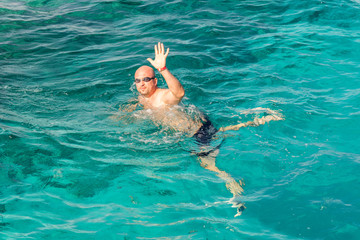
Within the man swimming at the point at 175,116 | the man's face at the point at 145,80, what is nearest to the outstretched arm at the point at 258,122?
the man swimming at the point at 175,116

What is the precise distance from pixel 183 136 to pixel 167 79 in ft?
4.16

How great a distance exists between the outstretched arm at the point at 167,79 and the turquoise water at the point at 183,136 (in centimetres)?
67

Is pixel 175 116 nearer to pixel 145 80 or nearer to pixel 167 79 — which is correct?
pixel 145 80

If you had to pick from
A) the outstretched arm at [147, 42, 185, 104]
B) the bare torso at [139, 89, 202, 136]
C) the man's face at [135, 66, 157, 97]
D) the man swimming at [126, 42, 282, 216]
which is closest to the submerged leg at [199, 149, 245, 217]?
the man swimming at [126, 42, 282, 216]

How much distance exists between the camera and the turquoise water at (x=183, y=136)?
5.50m

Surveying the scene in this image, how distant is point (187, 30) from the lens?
12891 mm

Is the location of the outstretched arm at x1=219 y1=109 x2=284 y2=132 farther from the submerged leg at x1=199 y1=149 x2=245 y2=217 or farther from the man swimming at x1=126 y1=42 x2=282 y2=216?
the submerged leg at x1=199 y1=149 x2=245 y2=217

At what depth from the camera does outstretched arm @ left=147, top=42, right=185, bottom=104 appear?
6434 mm

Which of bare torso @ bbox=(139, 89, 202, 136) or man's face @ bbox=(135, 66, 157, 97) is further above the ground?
man's face @ bbox=(135, 66, 157, 97)

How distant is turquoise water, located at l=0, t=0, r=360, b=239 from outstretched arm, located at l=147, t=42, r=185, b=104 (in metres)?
0.67

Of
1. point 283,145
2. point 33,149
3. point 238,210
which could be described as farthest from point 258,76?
point 33,149

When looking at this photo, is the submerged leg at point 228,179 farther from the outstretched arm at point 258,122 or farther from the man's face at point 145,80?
the man's face at point 145,80

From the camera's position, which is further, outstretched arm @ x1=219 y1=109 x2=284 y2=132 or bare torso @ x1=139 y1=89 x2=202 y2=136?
outstretched arm @ x1=219 y1=109 x2=284 y2=132

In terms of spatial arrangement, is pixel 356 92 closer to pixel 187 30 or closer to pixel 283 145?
pixel 283 145
